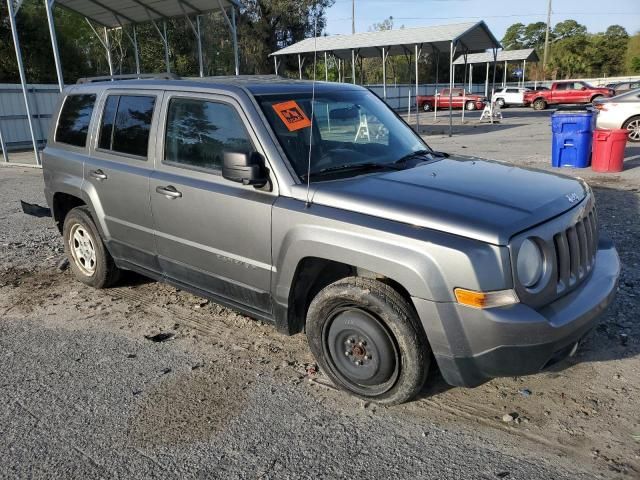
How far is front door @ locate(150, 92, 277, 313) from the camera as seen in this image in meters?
3.56

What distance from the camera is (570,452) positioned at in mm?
2807

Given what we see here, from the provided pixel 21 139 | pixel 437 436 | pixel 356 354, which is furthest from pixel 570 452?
pixel 21 139

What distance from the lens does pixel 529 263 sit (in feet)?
9.12

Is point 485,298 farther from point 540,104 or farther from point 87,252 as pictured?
point 540,104

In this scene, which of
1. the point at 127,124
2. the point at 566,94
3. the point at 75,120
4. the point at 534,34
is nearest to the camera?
the point at 127,124

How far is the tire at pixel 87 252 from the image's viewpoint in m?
5.04

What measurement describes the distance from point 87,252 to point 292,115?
2811 millimetres

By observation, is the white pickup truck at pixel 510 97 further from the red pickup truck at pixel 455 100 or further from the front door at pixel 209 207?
the front door at pixel 209 207

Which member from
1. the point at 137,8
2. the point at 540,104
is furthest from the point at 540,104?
the point at 137,8

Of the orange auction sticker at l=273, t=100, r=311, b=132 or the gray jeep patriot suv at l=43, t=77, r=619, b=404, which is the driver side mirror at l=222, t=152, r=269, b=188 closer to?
the gray jeep patriot suv at l=43, t=77, r=619, b=404

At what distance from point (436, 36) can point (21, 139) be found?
15842 mm

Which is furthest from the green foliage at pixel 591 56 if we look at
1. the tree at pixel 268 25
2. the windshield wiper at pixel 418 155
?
the windshield wiper at pixel 418 155

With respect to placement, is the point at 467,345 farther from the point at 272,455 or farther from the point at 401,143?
the point at 401,143

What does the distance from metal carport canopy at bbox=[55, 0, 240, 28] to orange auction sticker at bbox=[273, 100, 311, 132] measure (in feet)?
40.4
